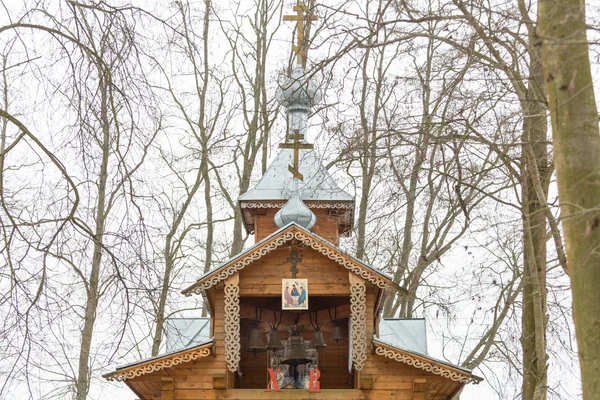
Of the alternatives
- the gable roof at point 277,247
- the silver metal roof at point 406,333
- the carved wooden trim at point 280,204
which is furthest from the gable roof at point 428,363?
the carved wooden trim at point 280,204

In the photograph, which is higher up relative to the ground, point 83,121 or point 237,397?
point 83,121

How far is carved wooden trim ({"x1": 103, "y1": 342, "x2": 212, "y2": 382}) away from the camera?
50.3ft

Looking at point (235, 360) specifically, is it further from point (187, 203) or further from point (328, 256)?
point (187, 203)

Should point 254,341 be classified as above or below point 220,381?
above

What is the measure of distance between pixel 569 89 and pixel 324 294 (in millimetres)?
8712

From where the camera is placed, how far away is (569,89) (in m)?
7.43

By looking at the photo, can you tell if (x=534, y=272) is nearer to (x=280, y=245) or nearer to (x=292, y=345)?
(x=280, y=245)

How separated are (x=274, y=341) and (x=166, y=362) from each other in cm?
189

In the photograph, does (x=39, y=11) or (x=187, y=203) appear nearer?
(x=39, y=11)

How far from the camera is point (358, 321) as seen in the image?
15445 millimetres

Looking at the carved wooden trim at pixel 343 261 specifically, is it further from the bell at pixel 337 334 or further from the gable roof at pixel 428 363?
the bell at pixel 337 334

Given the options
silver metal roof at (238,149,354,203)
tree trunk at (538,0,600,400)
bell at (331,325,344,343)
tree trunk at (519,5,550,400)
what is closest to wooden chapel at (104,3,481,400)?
bell at (331,325,344,343)

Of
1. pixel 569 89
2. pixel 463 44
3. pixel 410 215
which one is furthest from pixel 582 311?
pixel 410 215

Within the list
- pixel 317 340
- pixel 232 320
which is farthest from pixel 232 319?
pixel 317 340
